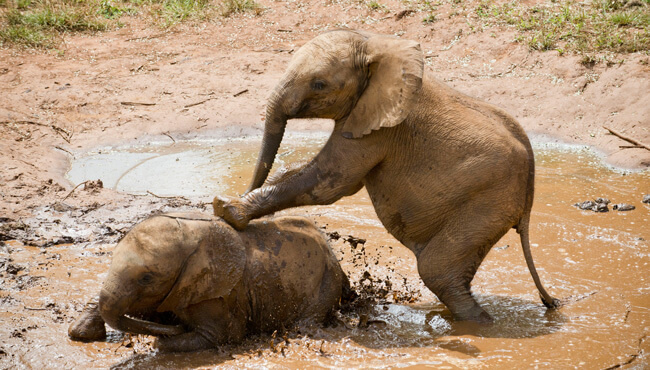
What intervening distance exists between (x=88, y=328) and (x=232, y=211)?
1226 millimetres

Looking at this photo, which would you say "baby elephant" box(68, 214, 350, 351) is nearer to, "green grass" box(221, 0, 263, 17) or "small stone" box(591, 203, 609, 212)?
"small stone" box(591, 203, 609, 212)

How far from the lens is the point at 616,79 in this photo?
11469 millimetres

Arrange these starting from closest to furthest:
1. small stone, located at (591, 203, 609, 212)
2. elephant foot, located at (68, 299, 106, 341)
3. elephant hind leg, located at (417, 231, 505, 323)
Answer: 1. elephant foot, located at (68, 299, 106, 341)
2. elephant hind leg, located at (417, 231, 505, 323)
3. small stone, located at (591, 203, 609, 212)

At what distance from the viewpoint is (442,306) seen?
20.1 ft

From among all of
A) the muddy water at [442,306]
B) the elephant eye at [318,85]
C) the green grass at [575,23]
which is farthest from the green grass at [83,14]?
the elephant eye at [318,85]

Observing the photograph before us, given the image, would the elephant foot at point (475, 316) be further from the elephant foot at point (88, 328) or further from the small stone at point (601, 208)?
the small stone at point (601, 208)

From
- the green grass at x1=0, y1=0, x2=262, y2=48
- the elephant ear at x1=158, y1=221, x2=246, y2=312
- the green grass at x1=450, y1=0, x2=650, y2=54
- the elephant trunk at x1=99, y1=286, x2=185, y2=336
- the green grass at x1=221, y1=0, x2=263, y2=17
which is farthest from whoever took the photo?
the green grass at x1=221, y1=0, x2=263, y2=17

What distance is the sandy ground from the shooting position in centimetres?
932

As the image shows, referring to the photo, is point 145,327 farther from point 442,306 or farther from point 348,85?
point 442,306

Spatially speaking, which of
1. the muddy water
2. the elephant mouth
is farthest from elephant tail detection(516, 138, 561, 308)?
the elephant mouth

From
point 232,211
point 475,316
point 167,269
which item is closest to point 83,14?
point 232,211

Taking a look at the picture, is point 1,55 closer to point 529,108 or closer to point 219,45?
Answer: point 219,45

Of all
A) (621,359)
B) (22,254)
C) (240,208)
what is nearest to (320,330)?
(240,208)

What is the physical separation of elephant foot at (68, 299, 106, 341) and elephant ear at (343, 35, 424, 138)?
2.08 metres
